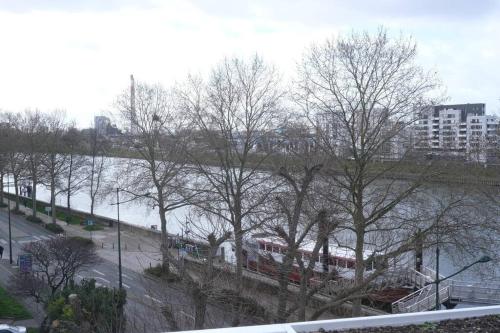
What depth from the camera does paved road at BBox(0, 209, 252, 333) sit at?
9525 mm

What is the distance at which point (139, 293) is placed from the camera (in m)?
20.5

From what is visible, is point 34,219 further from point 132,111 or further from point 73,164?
point 132,111

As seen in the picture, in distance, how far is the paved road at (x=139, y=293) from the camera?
9525mm

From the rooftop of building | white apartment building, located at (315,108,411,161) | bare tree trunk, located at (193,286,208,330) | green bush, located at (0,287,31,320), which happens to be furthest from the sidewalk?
the rooftop of building

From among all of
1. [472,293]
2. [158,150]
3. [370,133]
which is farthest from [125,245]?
[472,293]

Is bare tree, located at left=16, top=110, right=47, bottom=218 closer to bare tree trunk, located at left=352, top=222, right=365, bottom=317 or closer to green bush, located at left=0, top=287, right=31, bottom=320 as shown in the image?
green bush, located at left=0, top=287, right=31, bottom=320

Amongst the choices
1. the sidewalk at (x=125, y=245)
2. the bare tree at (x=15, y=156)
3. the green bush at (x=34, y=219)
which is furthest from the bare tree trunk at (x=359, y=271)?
the bare tree at (x=15, y=156)

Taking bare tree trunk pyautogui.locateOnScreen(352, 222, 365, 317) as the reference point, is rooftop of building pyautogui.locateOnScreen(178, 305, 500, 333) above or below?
above

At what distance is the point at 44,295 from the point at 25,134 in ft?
95.3

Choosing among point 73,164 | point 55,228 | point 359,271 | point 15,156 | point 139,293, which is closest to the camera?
point 359,271

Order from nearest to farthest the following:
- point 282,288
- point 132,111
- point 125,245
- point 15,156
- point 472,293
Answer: point 282,288 < point 472,293 < point 132,111 < point 125,245 < point 15,156

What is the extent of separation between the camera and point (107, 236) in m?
35.6

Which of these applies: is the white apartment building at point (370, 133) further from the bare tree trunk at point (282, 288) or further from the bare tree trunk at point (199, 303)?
the bare tree trunk at point (199, 303)

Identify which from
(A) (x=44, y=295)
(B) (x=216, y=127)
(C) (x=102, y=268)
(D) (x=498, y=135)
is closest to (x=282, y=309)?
(A) (x=44, y=295)
